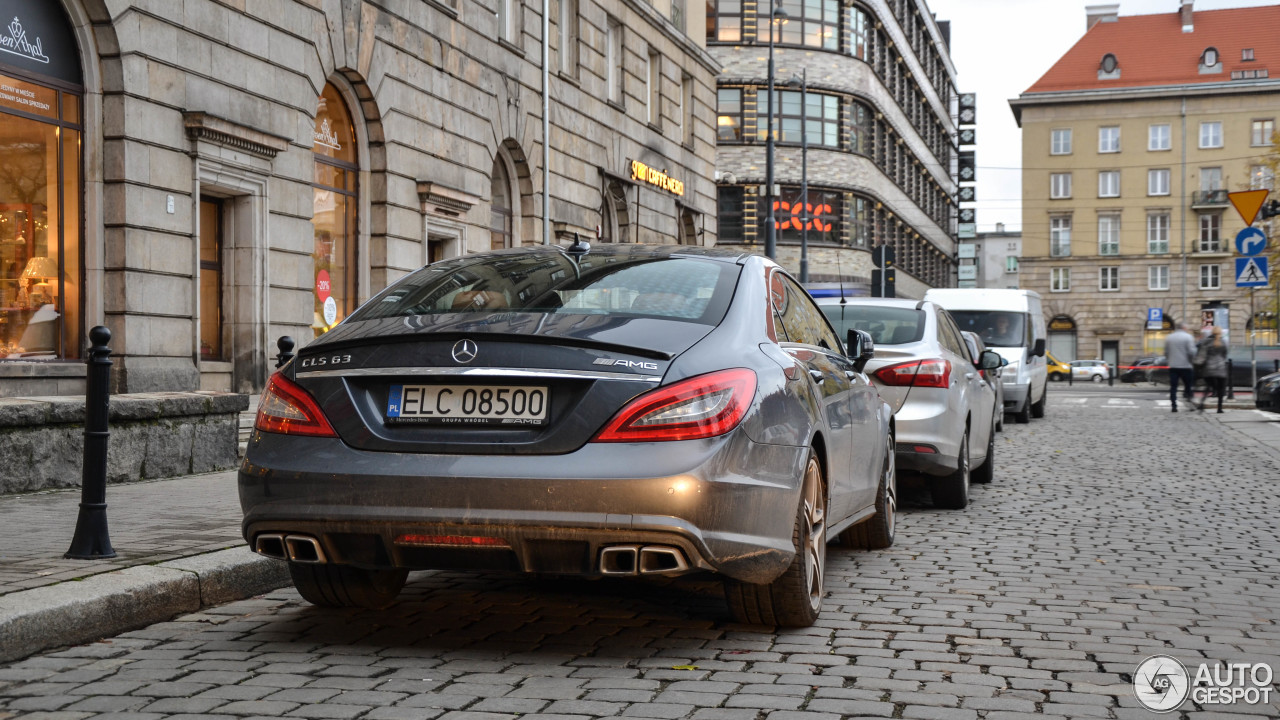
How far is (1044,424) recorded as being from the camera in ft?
71.1

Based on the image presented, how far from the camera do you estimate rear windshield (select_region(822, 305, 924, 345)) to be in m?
9.71

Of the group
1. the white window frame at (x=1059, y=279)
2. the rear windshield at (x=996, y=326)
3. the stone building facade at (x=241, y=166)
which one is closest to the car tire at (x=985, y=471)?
the stone building facade at (x=241, y=166)

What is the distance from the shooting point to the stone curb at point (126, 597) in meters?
4.64

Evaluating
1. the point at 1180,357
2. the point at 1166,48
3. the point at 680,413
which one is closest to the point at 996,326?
the point at 1180,357

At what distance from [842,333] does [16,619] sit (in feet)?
22.5

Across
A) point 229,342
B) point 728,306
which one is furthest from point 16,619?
point 229,342

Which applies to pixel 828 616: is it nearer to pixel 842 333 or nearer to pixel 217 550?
pixel 217 550

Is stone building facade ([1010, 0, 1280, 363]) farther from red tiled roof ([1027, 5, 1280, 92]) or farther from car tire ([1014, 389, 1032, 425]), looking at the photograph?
car tire ([1014, 389, 1032, 425])

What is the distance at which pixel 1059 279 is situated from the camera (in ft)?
266

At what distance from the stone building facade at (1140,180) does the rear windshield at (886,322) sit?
72.8 metres

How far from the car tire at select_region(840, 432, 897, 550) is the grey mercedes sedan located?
8.15 feet

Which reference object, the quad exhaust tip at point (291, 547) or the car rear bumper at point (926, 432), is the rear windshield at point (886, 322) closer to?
the car rear bumper at point (926, 432)

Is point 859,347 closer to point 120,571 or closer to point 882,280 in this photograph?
point 120,571

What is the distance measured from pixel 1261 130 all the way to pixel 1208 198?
4.67 m
